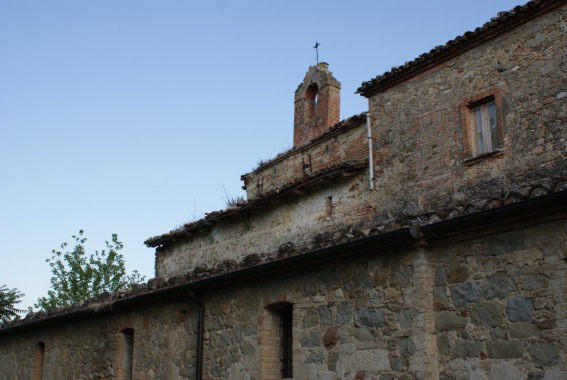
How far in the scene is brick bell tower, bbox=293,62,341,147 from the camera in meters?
18.8

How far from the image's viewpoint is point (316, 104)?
64.2 feet

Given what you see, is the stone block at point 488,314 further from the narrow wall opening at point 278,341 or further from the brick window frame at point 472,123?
the brick window frame at point 472,123

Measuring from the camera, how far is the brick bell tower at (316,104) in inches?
741

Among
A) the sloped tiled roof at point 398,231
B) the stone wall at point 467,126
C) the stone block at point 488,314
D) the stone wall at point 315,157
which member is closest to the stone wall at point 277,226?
the stone wall at point 315,157

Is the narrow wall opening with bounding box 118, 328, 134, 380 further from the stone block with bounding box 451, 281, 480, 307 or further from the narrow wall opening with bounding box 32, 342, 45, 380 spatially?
the stone block with bounding box 451, 281, 480, 307

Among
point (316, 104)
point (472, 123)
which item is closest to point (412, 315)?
point (472, 123)

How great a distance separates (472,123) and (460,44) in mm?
1518

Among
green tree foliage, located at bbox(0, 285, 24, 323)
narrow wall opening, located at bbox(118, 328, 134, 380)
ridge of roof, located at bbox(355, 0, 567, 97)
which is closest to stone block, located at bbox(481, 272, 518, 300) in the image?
ridge of roof, located at bbox(355, 0, 567, 97)

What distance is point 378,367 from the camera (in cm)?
791

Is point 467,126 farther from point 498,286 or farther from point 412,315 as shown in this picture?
point 498,286

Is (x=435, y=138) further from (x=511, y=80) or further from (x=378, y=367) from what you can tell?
(x=378, y=367)

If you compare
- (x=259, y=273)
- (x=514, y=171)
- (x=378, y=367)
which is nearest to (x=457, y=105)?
(x=514, y=171)

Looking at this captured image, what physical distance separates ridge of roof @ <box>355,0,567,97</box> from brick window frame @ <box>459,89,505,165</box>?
1.02 meters

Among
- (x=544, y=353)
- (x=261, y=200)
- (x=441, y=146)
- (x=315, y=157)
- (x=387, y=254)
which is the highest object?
(x=315, y=157)
